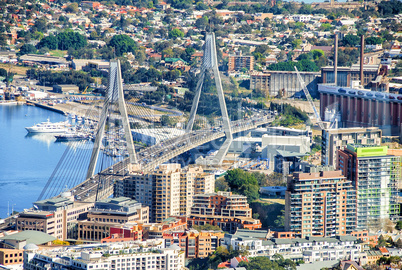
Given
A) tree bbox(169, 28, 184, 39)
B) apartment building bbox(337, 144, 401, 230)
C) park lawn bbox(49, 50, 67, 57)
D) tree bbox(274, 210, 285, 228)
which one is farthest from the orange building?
tree bbox(169, 28, 184, 39)

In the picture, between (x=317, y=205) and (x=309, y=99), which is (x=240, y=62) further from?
(x=317, y=205)

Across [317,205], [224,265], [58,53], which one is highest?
[58,53]

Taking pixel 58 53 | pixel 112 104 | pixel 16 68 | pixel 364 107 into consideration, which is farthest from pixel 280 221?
pixel 58 53

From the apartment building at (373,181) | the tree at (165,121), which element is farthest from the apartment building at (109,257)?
the tree at (165,121)

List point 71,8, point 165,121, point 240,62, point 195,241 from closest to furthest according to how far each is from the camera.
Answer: point 195,241
point 165,121
point 240,62
point 71,8

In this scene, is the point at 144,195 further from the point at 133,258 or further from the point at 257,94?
the point at 257,94

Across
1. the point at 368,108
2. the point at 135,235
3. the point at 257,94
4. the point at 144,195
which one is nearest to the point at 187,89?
the point at 257,94
